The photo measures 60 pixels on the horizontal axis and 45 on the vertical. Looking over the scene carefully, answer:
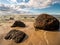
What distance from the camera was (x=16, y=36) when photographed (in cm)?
275

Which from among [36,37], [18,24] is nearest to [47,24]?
[36,37]

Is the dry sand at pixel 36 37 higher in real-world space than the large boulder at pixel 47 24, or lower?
lower

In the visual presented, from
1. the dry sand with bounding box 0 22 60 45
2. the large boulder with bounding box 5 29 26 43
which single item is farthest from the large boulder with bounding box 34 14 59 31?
the large boulder with bounding box 5 29 26 43

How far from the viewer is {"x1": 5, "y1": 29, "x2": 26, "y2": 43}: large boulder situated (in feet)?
8.85

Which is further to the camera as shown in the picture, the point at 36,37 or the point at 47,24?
the point at 47,24

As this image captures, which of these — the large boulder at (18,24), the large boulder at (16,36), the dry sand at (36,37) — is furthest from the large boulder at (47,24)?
the large boulder at (16,36)

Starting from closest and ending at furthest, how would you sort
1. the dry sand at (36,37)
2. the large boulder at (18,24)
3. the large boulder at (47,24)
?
1. the dry sand at (36,37)
2. the large boulder at (47,24)
3. the large boulder at (18,24)

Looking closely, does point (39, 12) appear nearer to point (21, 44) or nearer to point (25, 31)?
point (25, 31)

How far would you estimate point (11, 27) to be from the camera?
317 centimetres

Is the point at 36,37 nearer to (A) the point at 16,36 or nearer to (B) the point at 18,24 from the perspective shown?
(A) the point at 16,36

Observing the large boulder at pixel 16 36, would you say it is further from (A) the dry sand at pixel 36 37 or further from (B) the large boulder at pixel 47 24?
(B) the large boulder at pixel 47 24

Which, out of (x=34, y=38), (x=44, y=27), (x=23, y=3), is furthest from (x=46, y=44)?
(x=23, y=3)

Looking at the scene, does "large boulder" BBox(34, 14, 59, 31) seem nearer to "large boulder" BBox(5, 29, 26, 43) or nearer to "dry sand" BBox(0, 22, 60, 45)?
"dry sand" BBox(0, 22, 60, 45)

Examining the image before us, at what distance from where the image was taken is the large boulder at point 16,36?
2699mm
